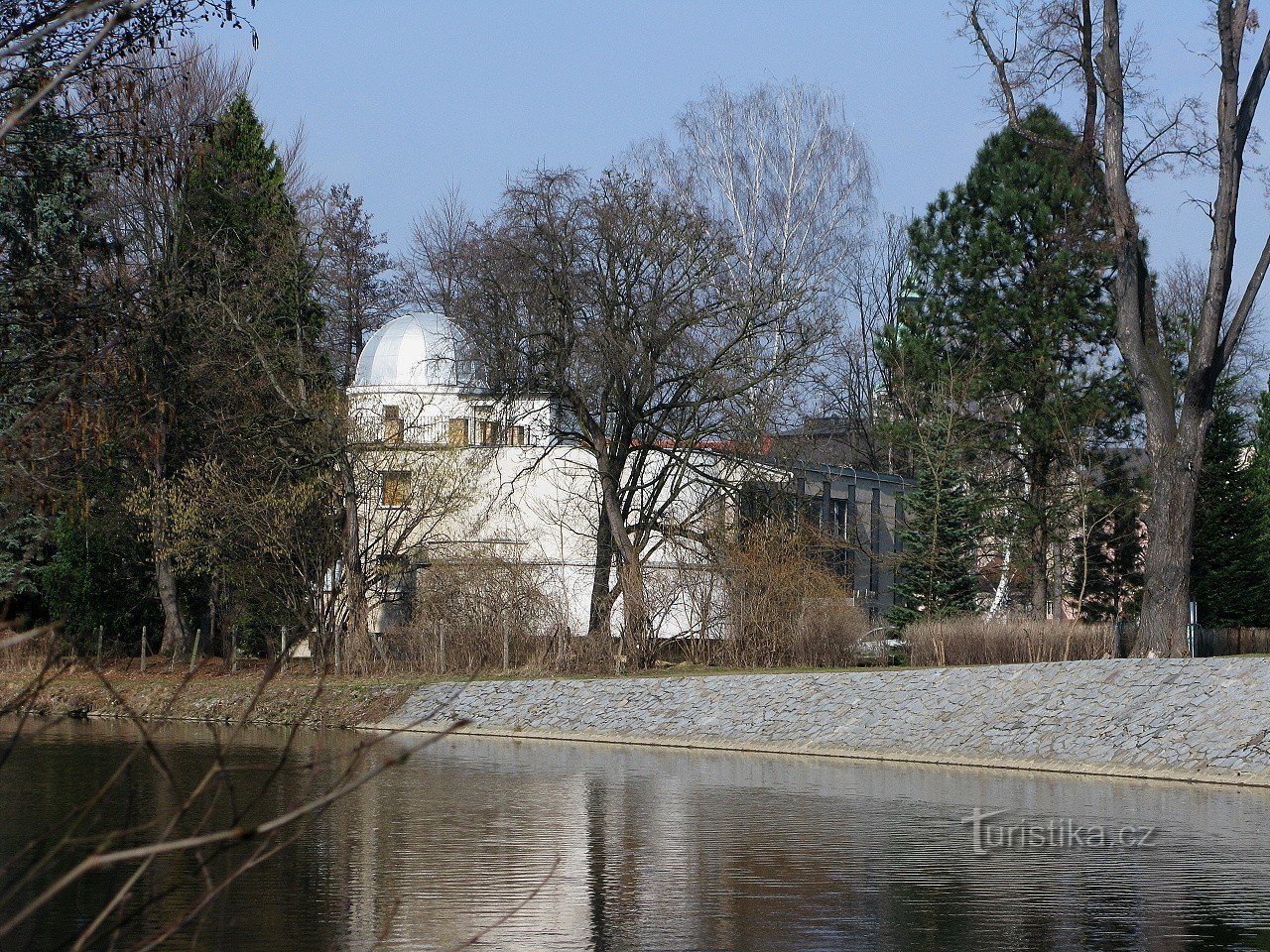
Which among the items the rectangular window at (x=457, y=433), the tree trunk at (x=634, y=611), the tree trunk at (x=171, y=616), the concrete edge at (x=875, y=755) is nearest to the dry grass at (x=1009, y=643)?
→ the tree trunk at (x=634, y=611)

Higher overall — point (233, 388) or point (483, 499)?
point (233, 388)

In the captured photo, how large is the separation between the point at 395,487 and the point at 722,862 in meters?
24.7

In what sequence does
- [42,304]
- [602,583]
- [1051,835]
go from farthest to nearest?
[602,583], [1051,835], [42,304]

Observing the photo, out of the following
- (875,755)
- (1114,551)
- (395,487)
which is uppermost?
(395,487)

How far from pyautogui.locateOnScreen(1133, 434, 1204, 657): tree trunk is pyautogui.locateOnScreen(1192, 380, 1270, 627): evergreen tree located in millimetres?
12039

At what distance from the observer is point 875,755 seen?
78.9ft

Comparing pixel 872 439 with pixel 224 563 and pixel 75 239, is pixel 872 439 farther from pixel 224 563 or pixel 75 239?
pixel 75 239

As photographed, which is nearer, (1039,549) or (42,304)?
(42,304)

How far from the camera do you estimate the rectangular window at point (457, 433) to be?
36647 millimetres

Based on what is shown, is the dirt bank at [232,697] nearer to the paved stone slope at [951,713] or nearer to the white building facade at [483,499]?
the paved stone slope at [951,713]

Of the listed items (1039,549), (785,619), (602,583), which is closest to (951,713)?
(785,619)

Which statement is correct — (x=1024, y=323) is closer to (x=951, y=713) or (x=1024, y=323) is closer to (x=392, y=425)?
(x=951, y=713)

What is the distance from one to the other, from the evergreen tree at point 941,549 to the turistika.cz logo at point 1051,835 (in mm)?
19015

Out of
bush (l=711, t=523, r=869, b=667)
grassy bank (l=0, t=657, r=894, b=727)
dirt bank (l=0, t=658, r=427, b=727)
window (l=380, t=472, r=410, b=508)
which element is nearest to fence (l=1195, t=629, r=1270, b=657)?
bush (l=711, t=523, r=869, b=667)
